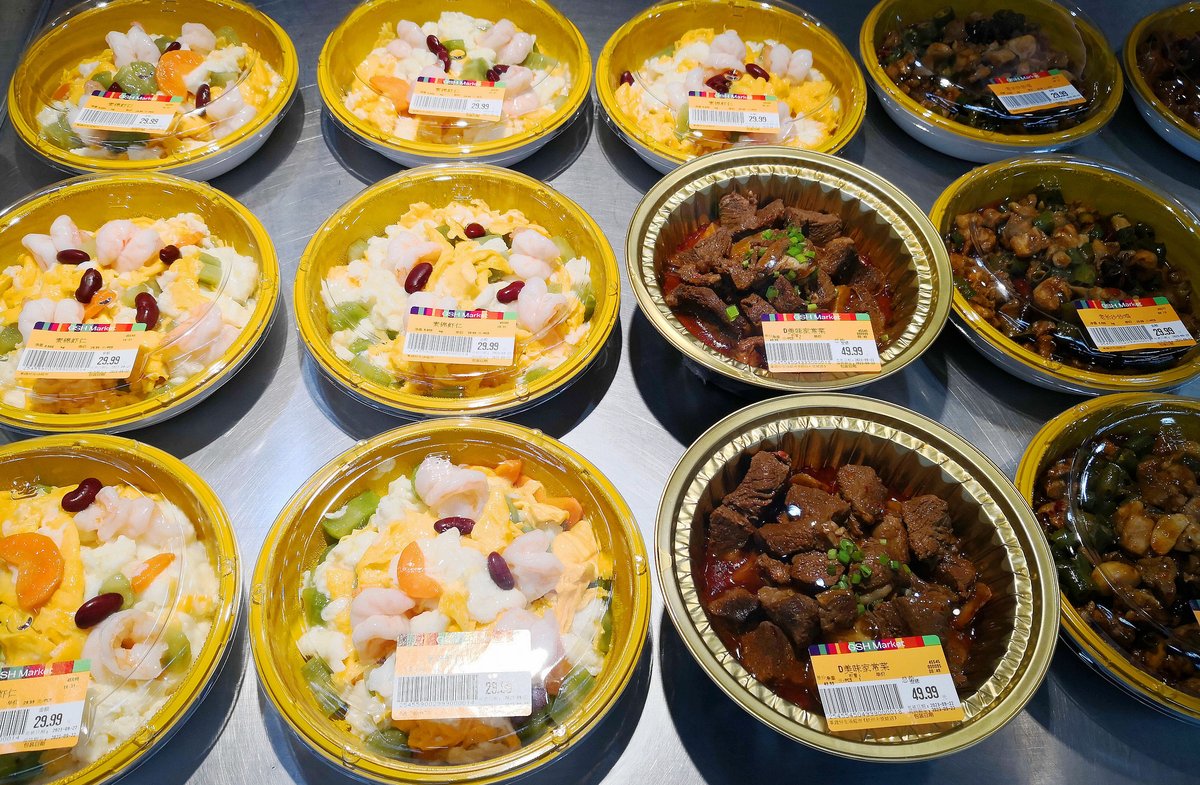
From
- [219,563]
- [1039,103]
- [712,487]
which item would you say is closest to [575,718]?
[712,487]

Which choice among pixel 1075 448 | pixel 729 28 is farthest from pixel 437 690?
pixel 729 28

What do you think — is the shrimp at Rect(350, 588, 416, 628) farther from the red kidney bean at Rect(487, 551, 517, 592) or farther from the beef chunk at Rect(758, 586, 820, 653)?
the beef chunk at Rect(758, 586, 820, 653)

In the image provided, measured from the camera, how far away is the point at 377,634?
5.79 ft

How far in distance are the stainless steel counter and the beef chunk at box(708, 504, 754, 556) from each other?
308 millimetres

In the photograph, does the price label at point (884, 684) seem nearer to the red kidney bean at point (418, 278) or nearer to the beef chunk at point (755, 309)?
the beef chunk at point (755, 309)

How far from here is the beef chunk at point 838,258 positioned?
2434 mm

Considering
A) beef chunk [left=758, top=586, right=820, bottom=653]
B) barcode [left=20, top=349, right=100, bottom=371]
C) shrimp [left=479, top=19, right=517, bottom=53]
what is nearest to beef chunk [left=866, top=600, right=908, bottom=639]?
beef chunk [left=758, top=586, right=820, bottom=653]

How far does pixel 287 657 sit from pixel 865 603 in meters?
1.52

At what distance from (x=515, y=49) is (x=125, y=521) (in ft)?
7.86

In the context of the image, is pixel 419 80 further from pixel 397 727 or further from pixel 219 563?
pixel 397 727

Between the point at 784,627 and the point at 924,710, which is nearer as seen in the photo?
the point at 924,710

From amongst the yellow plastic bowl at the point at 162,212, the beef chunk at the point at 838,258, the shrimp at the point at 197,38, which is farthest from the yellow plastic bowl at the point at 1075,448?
the shrimp at the point at 197,38

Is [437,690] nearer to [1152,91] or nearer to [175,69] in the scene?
[175,69]

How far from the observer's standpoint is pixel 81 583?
6.30 feet
